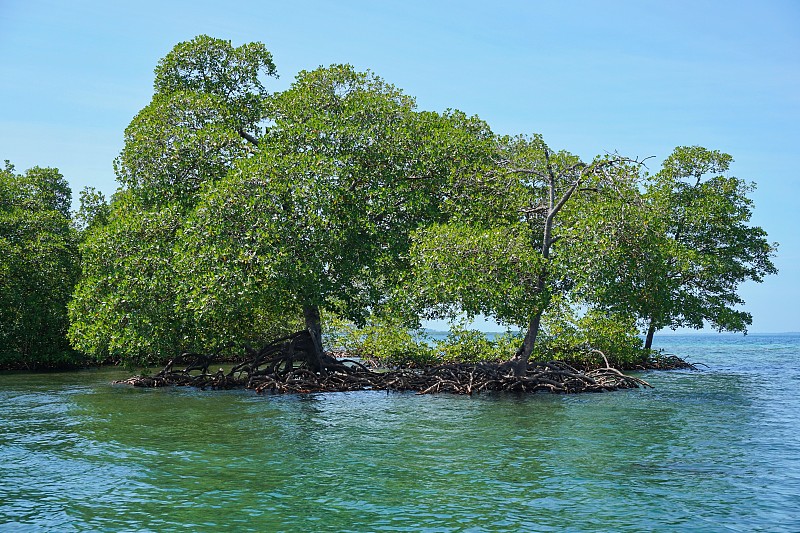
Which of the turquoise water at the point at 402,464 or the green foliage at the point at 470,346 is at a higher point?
the green foliage at the point at 470,346

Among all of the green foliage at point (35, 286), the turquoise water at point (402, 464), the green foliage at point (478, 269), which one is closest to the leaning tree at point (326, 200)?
the green foliage at point (478, 269)

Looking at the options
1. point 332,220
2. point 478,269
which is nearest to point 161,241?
point 332,220

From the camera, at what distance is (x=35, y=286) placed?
41.4 metres

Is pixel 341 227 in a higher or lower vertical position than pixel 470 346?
higher

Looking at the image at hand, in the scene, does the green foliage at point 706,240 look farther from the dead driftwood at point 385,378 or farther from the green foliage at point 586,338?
the dead driftwood at point 385,378

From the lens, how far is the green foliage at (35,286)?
4044 centimetres

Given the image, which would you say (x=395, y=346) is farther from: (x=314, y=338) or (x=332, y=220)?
(x=332, y=220)

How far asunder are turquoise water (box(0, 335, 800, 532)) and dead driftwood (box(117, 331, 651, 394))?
2.30m

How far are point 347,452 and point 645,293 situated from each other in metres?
16.6

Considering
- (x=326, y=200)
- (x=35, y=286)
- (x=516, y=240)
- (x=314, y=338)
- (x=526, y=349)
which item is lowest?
(x=526, y=349)

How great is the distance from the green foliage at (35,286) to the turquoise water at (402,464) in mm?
14053

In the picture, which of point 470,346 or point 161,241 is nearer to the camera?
point 161,241

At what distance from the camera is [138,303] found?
99.1 feet

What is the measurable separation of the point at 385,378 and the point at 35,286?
22.7 meters
